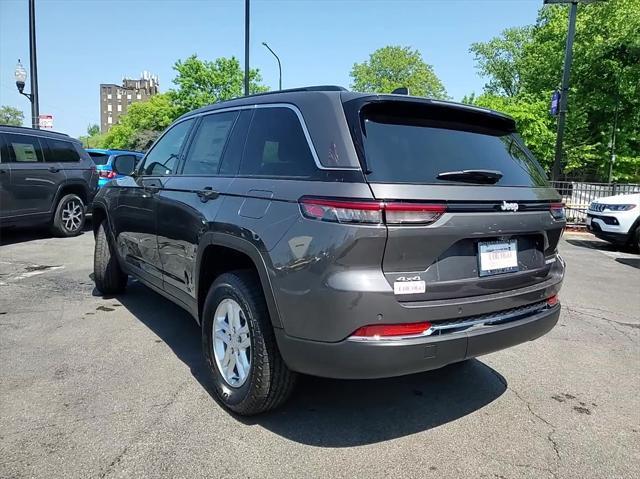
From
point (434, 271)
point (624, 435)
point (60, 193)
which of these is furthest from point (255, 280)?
point (60, 193)

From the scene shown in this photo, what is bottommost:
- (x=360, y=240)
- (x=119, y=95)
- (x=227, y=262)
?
(x=227, y=262)

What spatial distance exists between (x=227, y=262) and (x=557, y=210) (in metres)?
2.08

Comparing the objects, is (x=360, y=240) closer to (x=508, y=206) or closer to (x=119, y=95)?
(x=508, y=206)

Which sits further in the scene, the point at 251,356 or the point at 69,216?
the point at 69,216

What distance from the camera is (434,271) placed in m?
2.43

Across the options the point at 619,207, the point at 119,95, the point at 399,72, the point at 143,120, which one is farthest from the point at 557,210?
the point at 119,95

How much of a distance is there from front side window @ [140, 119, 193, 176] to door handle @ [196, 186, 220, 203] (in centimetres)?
72

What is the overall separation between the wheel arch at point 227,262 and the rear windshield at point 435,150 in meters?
0.76

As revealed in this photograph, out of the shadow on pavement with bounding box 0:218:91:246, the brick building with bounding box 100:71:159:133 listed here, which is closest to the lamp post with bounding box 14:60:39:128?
the shadow on pavement with bounding box 0:218:91:246

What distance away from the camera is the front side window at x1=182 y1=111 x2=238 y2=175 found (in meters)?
3.42

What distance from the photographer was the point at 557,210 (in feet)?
10.2

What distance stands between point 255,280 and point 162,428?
3.12ft

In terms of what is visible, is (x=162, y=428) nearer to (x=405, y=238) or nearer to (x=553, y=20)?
(x=405, y=238)

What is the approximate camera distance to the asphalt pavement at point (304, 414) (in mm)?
2471
